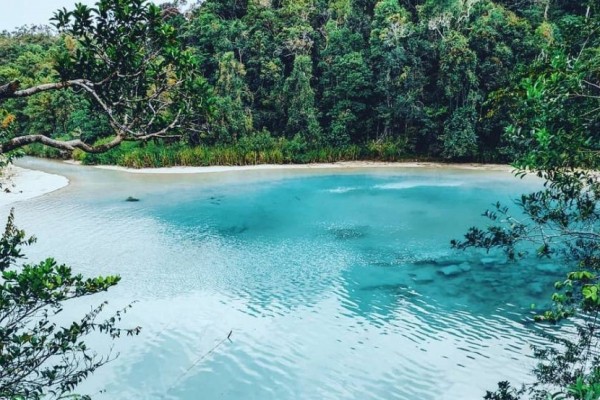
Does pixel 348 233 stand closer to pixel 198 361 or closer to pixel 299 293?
pixel 299 293

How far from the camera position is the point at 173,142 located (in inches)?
1177

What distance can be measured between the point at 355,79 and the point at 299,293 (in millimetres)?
21433

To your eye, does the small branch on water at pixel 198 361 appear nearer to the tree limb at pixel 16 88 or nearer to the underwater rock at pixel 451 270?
the tree limb at pixel 16 88

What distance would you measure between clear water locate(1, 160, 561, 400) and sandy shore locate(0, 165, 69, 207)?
65.1 inches

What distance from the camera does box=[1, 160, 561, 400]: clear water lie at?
6176 millimetres

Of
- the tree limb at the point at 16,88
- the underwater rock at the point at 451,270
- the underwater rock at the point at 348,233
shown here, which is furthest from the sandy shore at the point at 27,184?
the tree limb at the point at 16,88

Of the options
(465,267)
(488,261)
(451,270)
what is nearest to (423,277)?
(451,270)

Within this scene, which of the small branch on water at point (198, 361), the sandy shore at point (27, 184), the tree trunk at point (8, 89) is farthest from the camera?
the sandy shore at point (27, 184)

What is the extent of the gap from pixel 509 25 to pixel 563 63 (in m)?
25.6

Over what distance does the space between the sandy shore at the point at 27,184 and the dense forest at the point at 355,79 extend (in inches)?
166

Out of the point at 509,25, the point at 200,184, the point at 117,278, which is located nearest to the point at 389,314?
the point at 117,278

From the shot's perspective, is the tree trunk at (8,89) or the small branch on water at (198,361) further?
the small branch on water at (198,361)

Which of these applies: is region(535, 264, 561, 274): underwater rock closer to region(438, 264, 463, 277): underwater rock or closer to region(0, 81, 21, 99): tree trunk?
region(438, 264, 463, 277): underwater rock

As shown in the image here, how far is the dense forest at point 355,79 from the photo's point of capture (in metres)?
25.4
